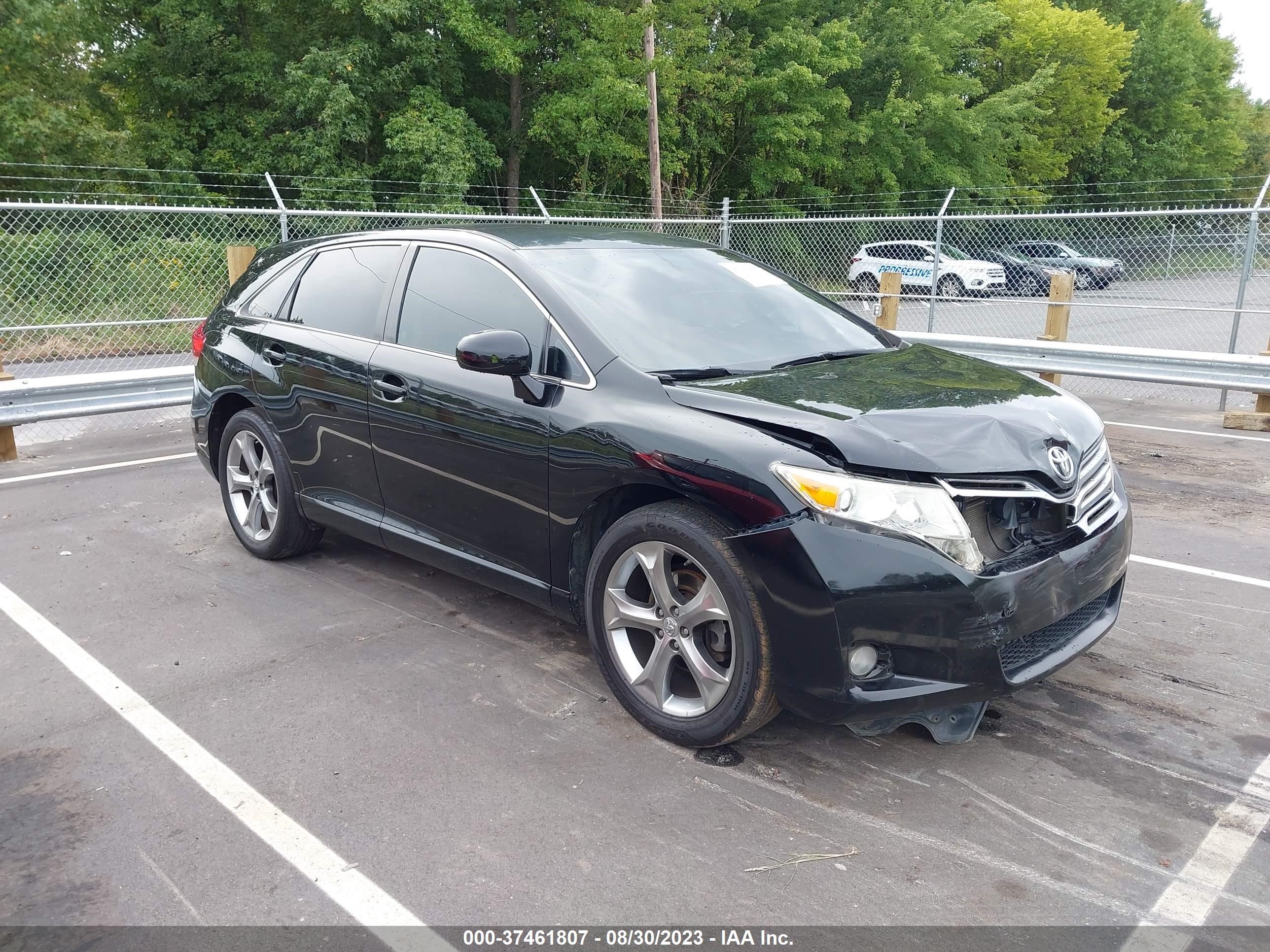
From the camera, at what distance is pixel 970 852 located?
2711 mm

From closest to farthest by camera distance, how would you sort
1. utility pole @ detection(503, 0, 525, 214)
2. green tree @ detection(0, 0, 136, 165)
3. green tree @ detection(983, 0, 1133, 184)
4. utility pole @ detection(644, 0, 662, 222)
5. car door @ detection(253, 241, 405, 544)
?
car door @ detection(253, 241, 405, 544), green tree @ detection(0, 0, 136, 165), utility pole @ detection(644, 0, 662, 222), utility pole @ detection(503, 0, 525, 214), green tree @ detection(983, 0, 1133, 184)

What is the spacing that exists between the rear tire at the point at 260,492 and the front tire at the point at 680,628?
2.21 metres

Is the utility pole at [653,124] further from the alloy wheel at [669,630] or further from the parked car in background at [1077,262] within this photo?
the alloy wheel at [669,630]

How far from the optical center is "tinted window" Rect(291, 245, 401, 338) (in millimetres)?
4434

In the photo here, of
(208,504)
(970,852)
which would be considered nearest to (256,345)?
(208,504)

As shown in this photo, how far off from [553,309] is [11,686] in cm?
256

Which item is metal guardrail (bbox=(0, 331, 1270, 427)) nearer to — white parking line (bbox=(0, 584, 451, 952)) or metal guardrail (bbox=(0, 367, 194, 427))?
metal guardrail (bbox=(0, 367, 194, 427))

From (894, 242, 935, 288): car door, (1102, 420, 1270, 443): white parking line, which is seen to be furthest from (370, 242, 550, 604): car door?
(894, 242, 935, 288): car door

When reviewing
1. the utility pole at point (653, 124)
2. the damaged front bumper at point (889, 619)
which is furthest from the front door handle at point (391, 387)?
the utility pole at point (653, 124)

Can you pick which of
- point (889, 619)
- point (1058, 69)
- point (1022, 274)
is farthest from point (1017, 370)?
point (1058, 69)

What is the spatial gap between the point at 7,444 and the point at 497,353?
6086mm

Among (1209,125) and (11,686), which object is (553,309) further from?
(1209,125)

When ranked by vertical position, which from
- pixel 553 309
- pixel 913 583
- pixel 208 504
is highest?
pixel 553 309

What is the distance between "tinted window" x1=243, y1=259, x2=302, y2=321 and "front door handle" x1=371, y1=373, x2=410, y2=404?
1.18 metres
